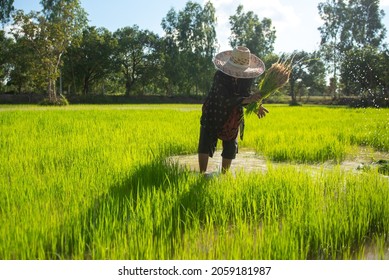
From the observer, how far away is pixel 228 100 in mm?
3252

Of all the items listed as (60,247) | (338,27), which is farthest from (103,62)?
(60,247)

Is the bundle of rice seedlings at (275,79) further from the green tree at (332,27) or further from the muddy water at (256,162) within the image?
the green tree at (332,27)

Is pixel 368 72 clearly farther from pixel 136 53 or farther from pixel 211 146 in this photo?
pixel 211 146

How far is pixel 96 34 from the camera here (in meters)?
33.6

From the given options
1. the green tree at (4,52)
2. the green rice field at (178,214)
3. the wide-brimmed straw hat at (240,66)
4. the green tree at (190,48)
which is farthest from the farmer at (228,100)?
the green tree at (4,52)

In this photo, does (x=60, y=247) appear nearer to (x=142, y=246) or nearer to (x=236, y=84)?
(x=142, y=246)

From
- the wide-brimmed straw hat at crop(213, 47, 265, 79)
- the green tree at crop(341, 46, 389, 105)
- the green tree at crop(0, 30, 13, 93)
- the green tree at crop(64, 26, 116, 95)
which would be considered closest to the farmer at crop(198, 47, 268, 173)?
the wide-brimmed straw hat at crop(213, 47, 265, 79)

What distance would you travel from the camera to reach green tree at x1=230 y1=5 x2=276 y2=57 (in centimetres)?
3262

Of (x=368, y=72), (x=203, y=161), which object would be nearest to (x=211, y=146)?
(x=203, y=161)

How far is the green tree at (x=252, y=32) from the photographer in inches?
1284

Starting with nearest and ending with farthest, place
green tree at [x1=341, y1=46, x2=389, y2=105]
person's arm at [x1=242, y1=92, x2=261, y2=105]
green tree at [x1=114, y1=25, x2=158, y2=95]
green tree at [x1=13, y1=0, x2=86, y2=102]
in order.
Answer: person's arm at [x1=242, y1=92, x2=261, y2=105] < green tree at [x1=13, y1=0, x2=86, y2=102] < green tree at [x1=341, y1=46, x2=389, y2=105] < green tree at [x1=114, y1=25, x2=158, y2=95]

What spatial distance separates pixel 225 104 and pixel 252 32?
36526mm

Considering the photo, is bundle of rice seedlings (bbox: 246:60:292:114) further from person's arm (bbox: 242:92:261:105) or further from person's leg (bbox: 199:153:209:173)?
person's leg (bbox: 199:153:209:173)

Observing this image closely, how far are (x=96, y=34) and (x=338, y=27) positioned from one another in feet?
79.8
